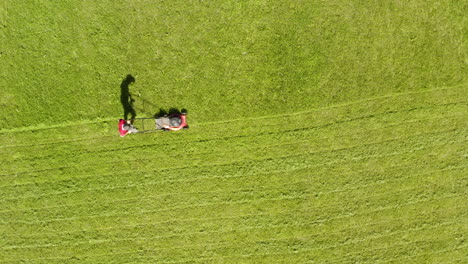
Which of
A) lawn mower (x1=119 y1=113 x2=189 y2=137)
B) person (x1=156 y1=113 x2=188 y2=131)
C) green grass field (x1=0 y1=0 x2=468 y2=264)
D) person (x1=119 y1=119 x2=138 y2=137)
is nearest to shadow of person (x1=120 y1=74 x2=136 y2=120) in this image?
green grass field (x1=0 y1=0 x2=468 y2=264)

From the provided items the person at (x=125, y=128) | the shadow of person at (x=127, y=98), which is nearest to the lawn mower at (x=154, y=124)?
the person at (x=125, y=128)

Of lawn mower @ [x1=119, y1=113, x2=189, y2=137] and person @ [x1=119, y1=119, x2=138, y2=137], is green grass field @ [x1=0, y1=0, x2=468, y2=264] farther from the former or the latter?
person @ [x1=119, y1=119, x2=138, y2=137]

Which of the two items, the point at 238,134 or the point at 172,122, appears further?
the point at 238,134

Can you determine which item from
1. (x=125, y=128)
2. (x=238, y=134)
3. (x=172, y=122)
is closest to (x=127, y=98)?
(x=125, y=128)

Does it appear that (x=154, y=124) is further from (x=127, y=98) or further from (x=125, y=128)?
(x=127, y=98)

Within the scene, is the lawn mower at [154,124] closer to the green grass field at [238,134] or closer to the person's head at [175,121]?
the person's head at [175,121]

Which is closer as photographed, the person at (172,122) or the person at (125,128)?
the person at (125,128)

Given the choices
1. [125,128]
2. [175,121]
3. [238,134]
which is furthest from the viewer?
[238,134]

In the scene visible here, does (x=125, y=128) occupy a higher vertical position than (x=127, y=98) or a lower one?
lower
